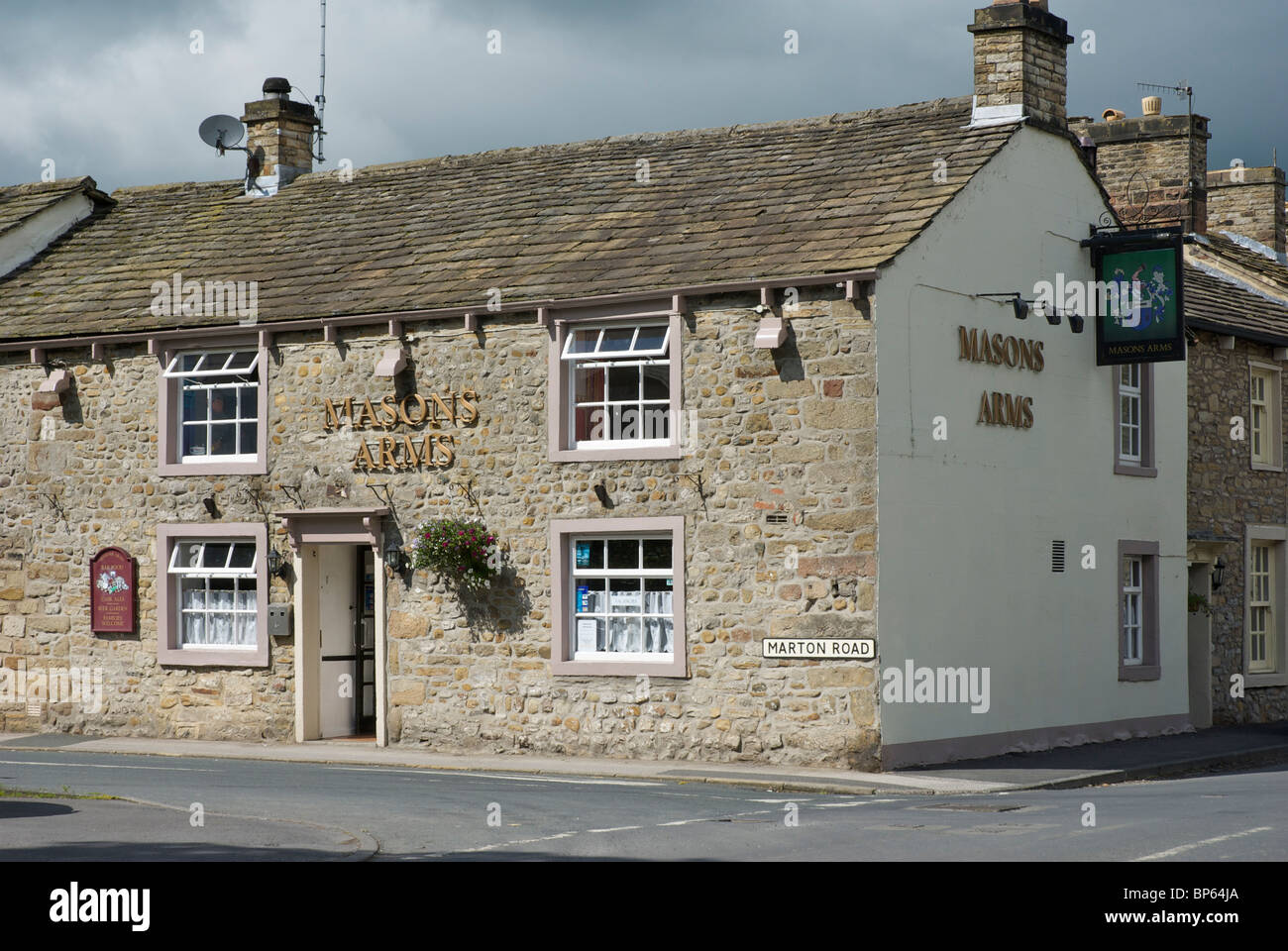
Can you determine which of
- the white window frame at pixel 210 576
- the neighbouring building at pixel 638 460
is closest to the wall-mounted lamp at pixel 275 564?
the neighbouring building at pixel 638 460

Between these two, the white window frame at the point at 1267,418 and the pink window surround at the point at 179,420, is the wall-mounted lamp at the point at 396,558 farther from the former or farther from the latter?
the white window frame at the point at 1267,418

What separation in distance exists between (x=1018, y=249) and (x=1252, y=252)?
1059 cm

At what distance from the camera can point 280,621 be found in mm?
20859

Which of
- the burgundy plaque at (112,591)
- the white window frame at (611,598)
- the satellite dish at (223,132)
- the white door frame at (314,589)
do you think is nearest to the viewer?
the white window frame at (611,598)

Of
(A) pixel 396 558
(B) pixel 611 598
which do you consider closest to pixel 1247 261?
(B) pixel 611 598

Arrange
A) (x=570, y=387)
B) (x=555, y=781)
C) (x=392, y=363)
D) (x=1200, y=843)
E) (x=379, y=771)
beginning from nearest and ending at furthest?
(x=1200, y=843)
(x=555, y=781)
(x=379, y=771)
(x=570, y=387)
(x=392, y=363)

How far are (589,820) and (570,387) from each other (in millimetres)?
7245

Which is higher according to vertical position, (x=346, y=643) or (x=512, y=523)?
(x=512, y=523)

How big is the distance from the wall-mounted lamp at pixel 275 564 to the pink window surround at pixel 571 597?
3705 mm

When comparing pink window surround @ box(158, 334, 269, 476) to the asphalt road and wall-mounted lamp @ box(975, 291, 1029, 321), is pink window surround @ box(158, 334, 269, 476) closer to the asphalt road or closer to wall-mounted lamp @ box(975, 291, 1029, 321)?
the asphalt road

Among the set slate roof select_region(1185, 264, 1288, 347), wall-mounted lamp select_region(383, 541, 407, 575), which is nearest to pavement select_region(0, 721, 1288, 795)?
wall-mounted lamp select_region(383, 541, 407, 575)

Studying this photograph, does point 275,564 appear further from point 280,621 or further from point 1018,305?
point 1018,305

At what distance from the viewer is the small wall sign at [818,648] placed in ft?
57.6

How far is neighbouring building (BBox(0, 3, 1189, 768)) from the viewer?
18.1m
